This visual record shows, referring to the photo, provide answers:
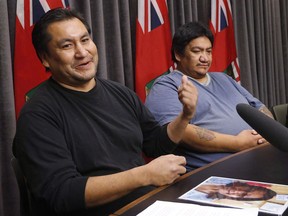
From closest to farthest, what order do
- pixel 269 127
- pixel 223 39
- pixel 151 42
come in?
pixel 269 127 → pixel 151 42 → pixel 223 39

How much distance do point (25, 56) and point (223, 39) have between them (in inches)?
72.5

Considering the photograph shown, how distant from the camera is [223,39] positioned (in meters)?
3.12

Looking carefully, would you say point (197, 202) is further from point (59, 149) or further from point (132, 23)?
point (132, 23)

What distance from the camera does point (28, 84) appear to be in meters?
1.86

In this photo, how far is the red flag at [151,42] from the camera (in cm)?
239

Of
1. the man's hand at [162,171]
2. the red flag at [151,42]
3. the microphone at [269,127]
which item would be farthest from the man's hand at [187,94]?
the red flag at [151,42]

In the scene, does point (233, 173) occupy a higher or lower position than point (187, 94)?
lower

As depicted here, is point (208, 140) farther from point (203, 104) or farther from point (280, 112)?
point (280, 112)

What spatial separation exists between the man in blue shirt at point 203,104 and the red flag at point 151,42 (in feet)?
0.82

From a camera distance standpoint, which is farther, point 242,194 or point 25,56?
point 25,56

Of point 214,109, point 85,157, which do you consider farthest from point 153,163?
point 214,109

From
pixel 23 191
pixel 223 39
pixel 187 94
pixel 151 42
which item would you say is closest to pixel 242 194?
pixel 187 94

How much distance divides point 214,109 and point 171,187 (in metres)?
1.01

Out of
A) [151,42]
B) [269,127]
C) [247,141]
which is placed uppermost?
[151,42]
